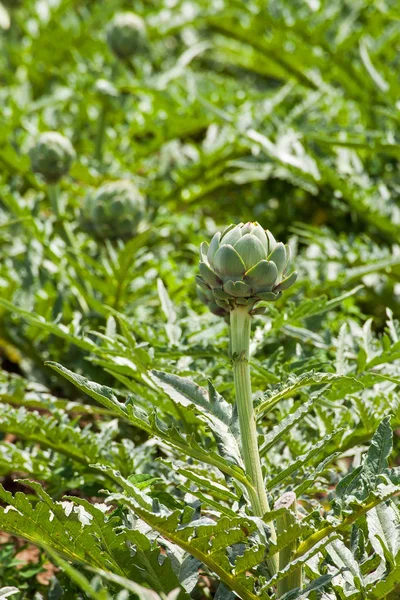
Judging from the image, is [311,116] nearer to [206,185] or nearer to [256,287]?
[206,185]

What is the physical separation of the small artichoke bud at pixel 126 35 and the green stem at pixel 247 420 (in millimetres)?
1133

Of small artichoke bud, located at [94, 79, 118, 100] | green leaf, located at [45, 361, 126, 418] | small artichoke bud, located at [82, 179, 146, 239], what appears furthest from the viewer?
small artichoke bud, located at [94, 79, 118, 100]

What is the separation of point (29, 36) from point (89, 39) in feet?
0.54

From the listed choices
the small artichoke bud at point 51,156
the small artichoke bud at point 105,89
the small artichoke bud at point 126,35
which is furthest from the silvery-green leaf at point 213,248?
the small artichoke bud at point 126,35

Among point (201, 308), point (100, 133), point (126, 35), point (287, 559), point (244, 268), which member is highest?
point (126, 35)

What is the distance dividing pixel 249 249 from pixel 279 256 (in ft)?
0.10

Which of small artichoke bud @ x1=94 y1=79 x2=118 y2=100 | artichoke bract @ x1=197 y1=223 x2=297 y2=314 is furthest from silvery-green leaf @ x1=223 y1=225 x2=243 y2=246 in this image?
small artichoke bud @ x1=94 y1=79 x2=118 y2=100

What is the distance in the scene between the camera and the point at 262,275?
0.65m

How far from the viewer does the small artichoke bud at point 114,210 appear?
4.10 feet

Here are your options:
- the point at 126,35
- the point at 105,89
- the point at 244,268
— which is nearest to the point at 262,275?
the point at 244,268

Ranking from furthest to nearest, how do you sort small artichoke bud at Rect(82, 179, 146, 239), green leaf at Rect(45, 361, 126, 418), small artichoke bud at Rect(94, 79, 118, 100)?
small artichoke bud at Rect(94, 79, 118, 100), small artichoke bud at Rect(82, 179, 146, 239), green leaf at Rect(45, 361, 126, 418)

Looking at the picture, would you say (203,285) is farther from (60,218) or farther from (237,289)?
(60,218)

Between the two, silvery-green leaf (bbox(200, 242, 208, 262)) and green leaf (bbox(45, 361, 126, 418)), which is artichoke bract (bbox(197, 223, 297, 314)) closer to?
silvery-green leaf (bbox(200, 242, 208, 262))

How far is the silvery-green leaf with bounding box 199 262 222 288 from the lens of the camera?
67cm
